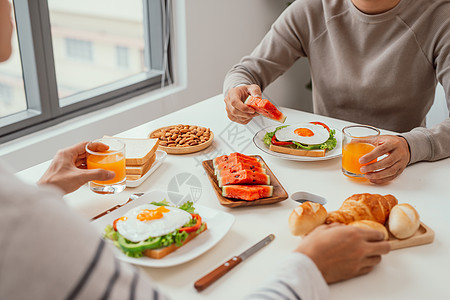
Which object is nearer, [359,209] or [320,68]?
[359,209]

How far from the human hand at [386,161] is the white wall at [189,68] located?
1653 mm

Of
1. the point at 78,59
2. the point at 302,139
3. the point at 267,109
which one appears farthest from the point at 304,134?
the point at 78,59

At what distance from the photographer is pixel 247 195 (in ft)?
4.12

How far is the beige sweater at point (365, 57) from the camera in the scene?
177cm

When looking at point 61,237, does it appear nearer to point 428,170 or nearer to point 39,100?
point 428,170

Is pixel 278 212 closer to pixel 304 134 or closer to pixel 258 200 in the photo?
pixel 258 200

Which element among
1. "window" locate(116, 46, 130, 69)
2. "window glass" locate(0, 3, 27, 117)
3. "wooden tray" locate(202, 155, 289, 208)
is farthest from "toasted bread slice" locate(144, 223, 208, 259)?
"window" locate(116, 46, 130, 69)

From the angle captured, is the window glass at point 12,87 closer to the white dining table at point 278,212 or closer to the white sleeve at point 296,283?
the white dining table at point 278,212

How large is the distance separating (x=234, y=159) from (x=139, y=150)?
0.97 feet

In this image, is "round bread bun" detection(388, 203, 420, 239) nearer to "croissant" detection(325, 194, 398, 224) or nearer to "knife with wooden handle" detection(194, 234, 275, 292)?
"croissant" detection(325, 194, 398, 224)

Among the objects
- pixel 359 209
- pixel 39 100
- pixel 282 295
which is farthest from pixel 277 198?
pixel 39 100

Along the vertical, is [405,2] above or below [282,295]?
above

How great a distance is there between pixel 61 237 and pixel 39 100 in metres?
2.01

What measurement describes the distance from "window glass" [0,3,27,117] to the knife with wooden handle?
1809 mm
